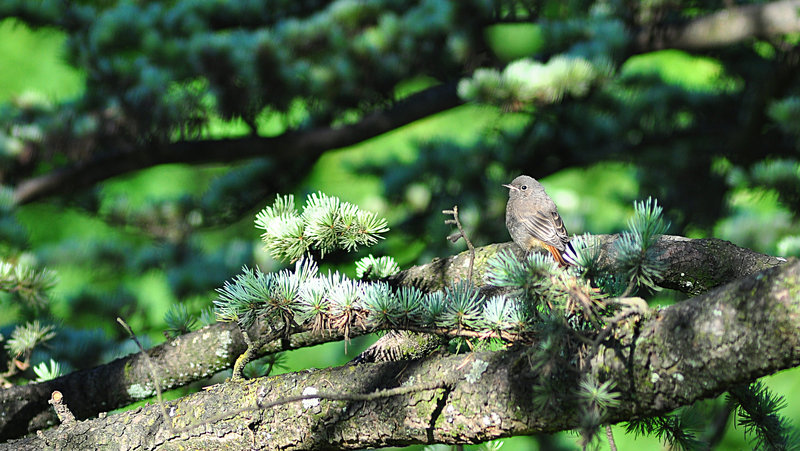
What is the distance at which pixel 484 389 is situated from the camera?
843 mm

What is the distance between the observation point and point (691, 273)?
3.92ft

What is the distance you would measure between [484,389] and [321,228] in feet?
1.17

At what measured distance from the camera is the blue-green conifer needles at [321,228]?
1.06 m

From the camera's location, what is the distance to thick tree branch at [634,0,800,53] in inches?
83.1

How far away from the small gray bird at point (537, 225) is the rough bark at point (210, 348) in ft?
0.14

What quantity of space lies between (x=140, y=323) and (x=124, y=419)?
4.75 ft

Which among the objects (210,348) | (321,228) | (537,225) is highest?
(321,228)

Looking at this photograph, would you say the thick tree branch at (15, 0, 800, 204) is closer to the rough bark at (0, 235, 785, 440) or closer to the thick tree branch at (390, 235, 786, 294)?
the rough bark at (0, 235, 785, 440)

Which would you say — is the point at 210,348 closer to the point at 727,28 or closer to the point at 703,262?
the point at 703,262

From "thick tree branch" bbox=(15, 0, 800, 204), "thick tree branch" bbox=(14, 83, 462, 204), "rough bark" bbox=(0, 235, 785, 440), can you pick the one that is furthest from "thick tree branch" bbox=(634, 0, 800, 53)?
"rough bark" bbox=(0, 235, 785, 440)

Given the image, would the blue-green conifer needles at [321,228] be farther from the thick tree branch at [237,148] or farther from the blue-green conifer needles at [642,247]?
the thick tree branch at [237,148]

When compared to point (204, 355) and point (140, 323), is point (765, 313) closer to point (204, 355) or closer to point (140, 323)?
point (204, 355)

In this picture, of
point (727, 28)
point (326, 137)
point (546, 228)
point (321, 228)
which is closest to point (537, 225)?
point (546, 228)

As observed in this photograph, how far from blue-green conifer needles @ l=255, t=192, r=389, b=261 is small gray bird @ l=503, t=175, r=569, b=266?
0.41 m
